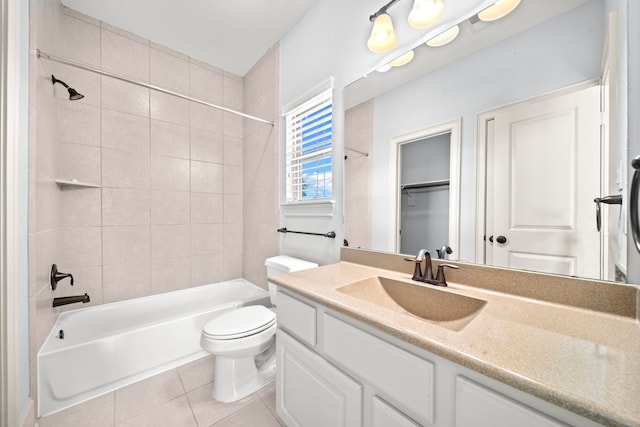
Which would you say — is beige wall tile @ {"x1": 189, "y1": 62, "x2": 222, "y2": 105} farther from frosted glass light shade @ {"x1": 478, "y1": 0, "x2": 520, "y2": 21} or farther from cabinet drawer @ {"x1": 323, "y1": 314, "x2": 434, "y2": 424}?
cabinet drawer @ {"x1": 323, "y1": 314, "x2": 434, "y2": 424}

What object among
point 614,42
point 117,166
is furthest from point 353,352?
point 117,166

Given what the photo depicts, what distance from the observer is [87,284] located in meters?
1.91

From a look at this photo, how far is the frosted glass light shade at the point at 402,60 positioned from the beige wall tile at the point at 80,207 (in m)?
2.44

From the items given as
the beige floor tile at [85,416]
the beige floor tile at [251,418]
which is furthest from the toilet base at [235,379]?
the beige floor tile at [85,416]

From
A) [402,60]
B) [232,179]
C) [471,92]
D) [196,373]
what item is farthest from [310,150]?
[196,373]

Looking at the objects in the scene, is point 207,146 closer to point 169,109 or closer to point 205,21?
point 169,109

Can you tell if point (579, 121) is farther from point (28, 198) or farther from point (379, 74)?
point (28, 198)

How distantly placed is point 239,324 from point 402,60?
5.80 ft

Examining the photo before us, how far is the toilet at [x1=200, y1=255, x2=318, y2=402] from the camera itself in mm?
1361

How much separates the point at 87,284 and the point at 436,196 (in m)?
2.66

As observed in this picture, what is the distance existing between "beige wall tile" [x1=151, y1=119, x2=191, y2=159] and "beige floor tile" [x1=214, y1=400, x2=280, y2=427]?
2206 mm

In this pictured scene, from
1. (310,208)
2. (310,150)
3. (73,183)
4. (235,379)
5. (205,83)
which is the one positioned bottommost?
(235,379)

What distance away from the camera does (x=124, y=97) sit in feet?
6.79

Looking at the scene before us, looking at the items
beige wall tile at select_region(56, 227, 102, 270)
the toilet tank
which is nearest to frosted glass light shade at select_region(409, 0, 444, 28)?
the toilet tank
